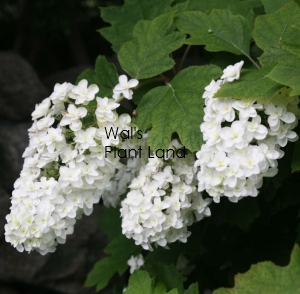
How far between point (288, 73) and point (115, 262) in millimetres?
1280

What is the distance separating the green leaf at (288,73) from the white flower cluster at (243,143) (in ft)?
0.29

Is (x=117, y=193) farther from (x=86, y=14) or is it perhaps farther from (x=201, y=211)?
(x=86, y=14)

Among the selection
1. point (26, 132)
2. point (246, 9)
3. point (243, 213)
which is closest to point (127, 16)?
point (246, 9)

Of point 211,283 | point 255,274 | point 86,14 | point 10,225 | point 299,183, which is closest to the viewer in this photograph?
point 255,274

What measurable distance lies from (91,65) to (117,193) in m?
2.91

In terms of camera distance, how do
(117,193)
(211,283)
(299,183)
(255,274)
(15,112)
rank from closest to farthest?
1. (255,274)
2. (299,183)
3. (117,193)
4. (211,283)
5. (15,112)

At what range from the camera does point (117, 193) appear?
1627 millimetres

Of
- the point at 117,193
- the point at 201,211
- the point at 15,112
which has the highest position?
the point at 201,211

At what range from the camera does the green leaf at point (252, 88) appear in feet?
3.68

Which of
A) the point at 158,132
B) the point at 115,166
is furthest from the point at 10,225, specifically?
the point at 158,132

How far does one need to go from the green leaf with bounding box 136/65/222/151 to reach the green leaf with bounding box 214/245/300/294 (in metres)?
0.46

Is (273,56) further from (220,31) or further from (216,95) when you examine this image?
(220,31)

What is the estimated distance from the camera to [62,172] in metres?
1.31

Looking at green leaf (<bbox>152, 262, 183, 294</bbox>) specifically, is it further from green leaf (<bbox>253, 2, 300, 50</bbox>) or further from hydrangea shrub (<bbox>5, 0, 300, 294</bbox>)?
green leaf (<bbox>253, 2, 300, 50</bbox>)
